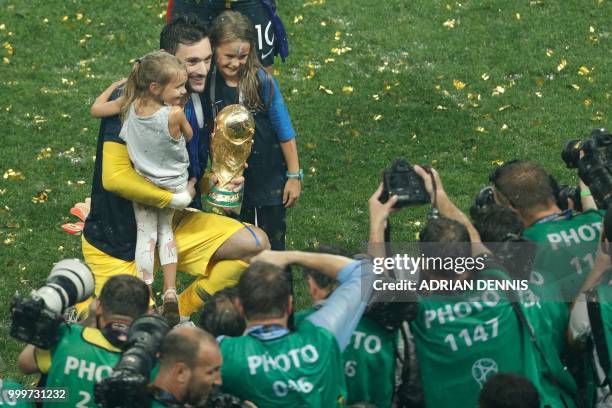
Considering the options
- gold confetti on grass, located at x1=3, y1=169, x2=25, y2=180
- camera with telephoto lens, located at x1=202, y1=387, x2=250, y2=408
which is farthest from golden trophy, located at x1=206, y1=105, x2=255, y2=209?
gold confetti on grass, located at x1=3, y1=169, x2=25, y2=180

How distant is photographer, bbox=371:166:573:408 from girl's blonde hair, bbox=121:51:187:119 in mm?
2042

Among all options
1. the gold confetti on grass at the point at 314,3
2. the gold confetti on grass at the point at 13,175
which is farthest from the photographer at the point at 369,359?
the gold confetti on grass at the point at 314,3

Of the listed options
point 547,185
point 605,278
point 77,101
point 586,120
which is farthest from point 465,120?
point 605,278

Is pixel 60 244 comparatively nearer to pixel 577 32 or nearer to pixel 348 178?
pixel 348 178

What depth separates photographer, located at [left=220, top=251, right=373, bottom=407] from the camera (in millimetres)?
5840

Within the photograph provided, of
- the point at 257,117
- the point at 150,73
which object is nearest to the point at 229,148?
the point at 257,117

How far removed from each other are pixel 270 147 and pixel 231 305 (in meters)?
2.45

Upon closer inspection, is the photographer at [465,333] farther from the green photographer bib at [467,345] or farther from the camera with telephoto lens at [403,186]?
the camera with telephoto lens at [403,186]

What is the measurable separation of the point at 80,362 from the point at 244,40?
10.4ft

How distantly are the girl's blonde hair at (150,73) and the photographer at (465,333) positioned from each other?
6.70 ft

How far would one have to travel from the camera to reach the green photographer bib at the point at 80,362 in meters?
5.90

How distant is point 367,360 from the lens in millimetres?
6352

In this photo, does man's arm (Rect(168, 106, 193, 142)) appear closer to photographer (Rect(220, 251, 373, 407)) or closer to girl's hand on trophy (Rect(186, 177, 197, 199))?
girl's hand on trophy (Rect(186, 177, 197, 199))

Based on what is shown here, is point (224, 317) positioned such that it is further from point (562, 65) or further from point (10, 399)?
point (562, 65)
